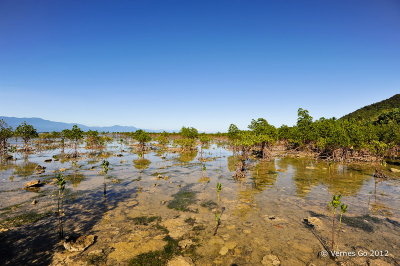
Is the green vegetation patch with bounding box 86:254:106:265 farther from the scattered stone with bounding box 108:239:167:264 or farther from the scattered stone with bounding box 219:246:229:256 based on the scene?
the scattered stone with bounding box 219:246:229:256

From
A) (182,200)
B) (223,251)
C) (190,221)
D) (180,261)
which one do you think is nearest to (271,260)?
(223,251)

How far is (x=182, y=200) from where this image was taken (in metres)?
19.6

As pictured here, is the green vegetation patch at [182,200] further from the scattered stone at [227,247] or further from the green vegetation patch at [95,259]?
the green vegetation patch at [95,259]

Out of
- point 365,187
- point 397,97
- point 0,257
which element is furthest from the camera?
point 397,97

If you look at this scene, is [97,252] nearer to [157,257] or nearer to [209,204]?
[157,257]

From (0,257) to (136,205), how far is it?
29.4ft

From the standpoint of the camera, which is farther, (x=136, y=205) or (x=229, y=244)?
(x=136, y=205)

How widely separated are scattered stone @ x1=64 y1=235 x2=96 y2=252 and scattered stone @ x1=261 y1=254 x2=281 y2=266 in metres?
9.86

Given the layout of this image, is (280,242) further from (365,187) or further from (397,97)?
(397,97)

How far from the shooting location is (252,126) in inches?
1852

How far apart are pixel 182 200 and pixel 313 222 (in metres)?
11.1

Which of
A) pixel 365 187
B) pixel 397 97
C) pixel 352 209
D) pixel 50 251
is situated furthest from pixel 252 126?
pixel 397 97

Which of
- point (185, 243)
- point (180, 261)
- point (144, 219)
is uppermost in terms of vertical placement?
point (144, 219)

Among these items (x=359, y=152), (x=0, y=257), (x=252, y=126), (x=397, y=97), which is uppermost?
(x=397, y=97)
